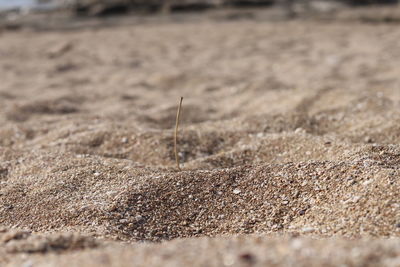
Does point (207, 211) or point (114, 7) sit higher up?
point (207, 211)

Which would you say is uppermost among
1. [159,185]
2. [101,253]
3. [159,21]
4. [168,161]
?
[101,253]

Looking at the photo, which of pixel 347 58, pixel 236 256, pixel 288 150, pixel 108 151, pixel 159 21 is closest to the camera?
pixel 236 256

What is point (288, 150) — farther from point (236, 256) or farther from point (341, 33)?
point (341, 33)

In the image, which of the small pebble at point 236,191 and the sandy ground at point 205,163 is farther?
the small pebble at point 236,191

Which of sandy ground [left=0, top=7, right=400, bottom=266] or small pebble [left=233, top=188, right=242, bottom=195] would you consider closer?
sandy ground [left=0, top=7, right=400, bottom=266]

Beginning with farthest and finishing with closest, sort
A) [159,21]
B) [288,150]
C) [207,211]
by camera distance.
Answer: [159,21] < [288,150] < [207,211]

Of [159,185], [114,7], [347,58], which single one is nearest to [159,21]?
[114,7]

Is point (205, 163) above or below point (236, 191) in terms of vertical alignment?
below

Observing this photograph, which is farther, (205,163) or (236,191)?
(205,163)
